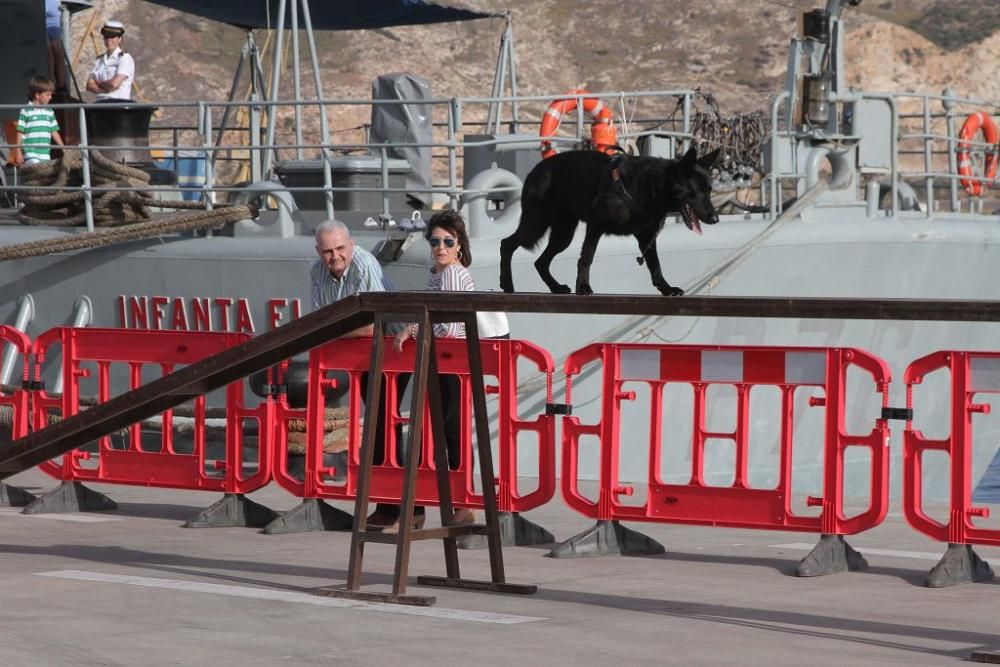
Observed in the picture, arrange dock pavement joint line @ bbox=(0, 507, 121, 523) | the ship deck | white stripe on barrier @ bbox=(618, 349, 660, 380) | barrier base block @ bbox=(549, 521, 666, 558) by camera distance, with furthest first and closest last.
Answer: dock pavement joint line @ bbox=(0, 507, 121, 523), barrier base block @ bbox=(549, 521, 666, 558), white stripe on barrier @ bbox=(618, 349, 660, 380), the ship deck

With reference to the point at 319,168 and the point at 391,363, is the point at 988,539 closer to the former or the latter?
the point at 391,363

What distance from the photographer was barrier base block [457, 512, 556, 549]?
9.54m

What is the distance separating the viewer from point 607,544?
30.1ft

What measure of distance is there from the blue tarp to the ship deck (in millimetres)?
8873

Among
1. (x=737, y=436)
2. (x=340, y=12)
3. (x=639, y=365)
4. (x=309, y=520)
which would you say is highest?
(x=340, y=12)

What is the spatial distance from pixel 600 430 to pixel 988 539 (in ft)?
6.88

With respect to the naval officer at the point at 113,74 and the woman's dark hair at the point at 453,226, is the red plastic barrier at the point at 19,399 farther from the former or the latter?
the naval officer at the point at 113,74

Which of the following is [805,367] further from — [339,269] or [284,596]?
[284,596]

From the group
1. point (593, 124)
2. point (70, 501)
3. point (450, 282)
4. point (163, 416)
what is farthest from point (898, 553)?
point (593, 124)

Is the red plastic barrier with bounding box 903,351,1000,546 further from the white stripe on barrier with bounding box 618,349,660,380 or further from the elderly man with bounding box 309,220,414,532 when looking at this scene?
the elderly man with bounding box 309,220,414,532

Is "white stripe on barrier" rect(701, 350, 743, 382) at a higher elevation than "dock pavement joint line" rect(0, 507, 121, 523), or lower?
higher

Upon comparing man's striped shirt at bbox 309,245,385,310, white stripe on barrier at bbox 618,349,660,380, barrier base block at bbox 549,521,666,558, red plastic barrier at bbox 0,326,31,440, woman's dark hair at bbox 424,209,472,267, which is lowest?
barrier base block at bbox 549,521,666,558

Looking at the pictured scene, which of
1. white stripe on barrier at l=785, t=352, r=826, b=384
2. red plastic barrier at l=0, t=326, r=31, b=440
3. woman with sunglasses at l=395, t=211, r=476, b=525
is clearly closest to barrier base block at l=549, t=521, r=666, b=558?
woman with sunglasses at l=395, t=211, r=476, b=525

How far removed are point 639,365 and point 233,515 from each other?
2.79 m
